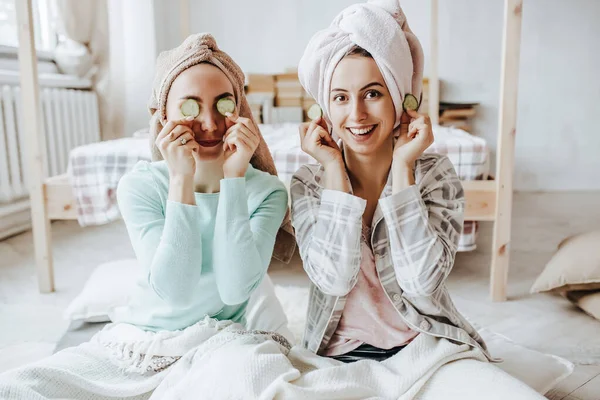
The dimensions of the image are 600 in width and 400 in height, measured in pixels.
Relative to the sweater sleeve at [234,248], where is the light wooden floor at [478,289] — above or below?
below

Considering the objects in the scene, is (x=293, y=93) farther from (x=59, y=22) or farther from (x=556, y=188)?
(x=556, y=188)

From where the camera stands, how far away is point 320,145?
0.87 meters

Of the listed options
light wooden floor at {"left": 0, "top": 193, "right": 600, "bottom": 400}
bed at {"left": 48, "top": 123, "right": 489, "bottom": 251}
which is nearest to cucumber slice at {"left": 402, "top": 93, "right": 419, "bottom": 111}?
light wooden floor at {"left": 0, "top": 193, "right": 600, "bottom": 400}

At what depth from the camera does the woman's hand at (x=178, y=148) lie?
2.65 feet

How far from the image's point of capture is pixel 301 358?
0.86 metres

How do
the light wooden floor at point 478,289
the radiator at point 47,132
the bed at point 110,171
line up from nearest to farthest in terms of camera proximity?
the light wooden floor at point 478,289 < the bed at point 110,171 < the radiator at point 47,132

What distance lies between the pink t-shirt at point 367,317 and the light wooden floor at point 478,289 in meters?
0.53

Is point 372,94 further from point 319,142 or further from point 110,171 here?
point 110,171

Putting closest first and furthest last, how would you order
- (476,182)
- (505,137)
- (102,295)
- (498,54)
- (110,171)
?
1. (102,295)
2. (505,137)
3. (476,182)
4. (110,171)
5. (498,54)

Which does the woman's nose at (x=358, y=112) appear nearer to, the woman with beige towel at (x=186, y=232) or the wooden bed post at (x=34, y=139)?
the woman with beige towel at (x=186, y=232)

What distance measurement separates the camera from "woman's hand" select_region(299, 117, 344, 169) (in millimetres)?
865

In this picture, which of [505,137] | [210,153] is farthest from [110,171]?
[505,137]

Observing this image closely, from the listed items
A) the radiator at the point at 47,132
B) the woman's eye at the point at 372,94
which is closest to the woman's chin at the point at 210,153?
the woman's eye at the point at 372,94

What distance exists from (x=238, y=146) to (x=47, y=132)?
2340 mm
